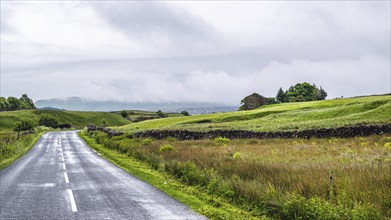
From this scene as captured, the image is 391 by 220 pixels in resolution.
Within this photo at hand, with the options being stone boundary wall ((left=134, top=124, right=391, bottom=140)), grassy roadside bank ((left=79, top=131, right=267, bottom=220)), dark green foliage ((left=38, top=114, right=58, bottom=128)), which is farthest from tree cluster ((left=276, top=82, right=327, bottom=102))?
grassy roadside bank ((left=79, top=131, right=267, bottom=220))

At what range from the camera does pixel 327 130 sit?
32.8m

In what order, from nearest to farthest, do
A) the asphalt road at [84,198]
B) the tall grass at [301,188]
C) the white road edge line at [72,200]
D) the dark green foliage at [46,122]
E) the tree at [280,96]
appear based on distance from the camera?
the tall grass at [301,188] < the asphalt road at [84,198] < the white road edge line at [72,200] < the dark green foliage at [46,122] < the tree at [280,96]

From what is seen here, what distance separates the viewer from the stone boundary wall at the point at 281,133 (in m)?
30.9

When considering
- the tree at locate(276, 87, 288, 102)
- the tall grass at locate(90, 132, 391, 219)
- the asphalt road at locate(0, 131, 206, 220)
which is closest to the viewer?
the tall grass at locate(90, 132, 391, 219)

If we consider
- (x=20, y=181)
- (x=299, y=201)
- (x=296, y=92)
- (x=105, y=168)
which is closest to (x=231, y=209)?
(x=299, y=201)

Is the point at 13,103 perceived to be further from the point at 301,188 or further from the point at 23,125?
the point at 301,188

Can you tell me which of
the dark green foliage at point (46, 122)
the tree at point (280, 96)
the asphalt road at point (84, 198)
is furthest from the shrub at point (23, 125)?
the tree at point (280, 96)

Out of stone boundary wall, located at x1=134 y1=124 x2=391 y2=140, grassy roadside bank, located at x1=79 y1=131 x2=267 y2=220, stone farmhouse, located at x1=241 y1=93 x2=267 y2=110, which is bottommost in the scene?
grassy roadside bank, located at x1=79 y1=131 x2=267 y2=220

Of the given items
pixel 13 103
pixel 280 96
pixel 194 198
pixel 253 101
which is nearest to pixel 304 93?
pixel 253 101

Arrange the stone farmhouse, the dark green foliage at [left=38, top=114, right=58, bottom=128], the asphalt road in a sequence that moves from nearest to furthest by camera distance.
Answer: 1. the asphalt road
2. the dark green foliage at [left=38, top=114, right=58, bottom=128]
3. the stone farmhouse

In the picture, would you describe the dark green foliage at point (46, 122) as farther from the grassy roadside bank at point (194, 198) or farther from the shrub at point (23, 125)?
the grassy roadside bank at point (194, 198)

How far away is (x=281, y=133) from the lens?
35094mm

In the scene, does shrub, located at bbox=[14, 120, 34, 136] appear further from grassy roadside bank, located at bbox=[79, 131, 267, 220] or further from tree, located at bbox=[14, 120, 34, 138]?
grassy roadside bank, located at bbox=[79, 131, 267, 220]

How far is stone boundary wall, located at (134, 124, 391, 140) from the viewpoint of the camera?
30938 millimetres
